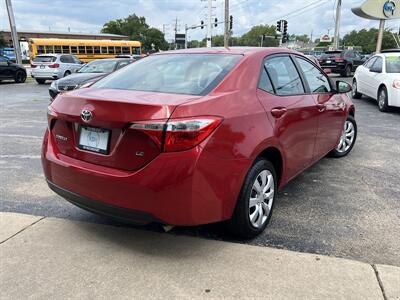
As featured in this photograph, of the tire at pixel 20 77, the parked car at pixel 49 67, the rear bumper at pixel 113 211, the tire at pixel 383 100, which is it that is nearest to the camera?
the rear bumper at pixel 113 211

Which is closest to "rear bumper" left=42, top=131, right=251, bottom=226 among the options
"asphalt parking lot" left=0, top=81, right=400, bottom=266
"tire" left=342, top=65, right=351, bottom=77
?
"asphalt parking lot" left=0, top=81, right=400, bottom=266

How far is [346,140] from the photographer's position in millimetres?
5891

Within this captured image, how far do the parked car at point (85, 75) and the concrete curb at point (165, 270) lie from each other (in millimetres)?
8183

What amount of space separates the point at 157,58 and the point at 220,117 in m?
1.49

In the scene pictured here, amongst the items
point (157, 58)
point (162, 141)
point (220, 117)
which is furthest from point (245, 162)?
point (157, 58)

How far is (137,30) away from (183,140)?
356 ft

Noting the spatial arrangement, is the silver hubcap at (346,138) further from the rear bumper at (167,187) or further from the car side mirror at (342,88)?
the rear bumper at (167,187)

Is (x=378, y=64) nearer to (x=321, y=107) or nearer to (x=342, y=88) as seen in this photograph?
(x=342, y=88)

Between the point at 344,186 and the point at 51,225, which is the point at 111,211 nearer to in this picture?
the point at 51,225

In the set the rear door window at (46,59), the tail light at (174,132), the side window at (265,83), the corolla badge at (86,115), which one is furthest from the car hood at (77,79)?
the rear door window at (46,59)

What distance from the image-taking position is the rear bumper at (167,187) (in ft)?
8.48

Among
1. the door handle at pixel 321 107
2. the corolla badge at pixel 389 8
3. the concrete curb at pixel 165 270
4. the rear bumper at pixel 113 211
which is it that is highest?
the corolla badge at pixel 389 8

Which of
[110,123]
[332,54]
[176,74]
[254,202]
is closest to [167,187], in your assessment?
[110,123]

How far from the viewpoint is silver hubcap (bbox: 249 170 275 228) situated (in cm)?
324
